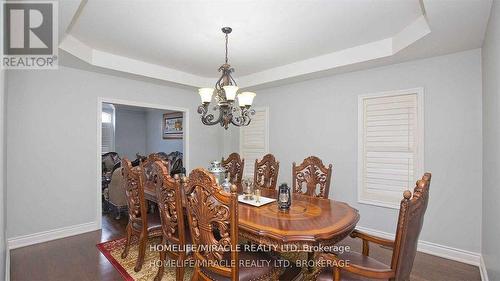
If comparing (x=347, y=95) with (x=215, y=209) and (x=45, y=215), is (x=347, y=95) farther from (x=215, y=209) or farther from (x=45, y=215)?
(x=45, y=215)

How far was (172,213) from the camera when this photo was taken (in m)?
1.93

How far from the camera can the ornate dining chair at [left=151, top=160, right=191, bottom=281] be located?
1.83 meters

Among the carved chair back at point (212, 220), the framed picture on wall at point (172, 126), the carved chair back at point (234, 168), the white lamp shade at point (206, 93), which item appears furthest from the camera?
the framed picture on wall at point (172, 126)

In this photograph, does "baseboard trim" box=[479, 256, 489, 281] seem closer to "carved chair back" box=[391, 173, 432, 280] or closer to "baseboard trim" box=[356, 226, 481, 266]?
"baseboard trim" box=[356, 226, 481, 266]

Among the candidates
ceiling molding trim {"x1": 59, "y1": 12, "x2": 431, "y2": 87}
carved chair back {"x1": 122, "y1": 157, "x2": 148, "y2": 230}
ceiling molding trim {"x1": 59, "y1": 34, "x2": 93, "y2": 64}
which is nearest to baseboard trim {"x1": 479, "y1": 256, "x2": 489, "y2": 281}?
ceiling molding trim {"x1": 59, "y1": 12, "x2": 431, "y2": 87}

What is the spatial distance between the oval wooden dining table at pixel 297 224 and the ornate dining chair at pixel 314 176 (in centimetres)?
52

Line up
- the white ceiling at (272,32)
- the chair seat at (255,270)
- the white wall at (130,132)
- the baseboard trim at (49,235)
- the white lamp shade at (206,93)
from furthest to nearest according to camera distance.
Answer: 1. the white wall at (130,132)
2. the baseboard trim at (49,235)
3. the white lamp shade at (206,93)
4. the white ceiling at (272,32)
5. the chair seat at (255,270)

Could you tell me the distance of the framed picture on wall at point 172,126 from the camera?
6810mm

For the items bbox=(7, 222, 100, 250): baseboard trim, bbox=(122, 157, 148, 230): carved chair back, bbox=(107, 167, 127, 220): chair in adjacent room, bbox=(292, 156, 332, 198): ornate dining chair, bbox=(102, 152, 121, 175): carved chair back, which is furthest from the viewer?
bbox=(102, 152, 121, 175): carved chair back

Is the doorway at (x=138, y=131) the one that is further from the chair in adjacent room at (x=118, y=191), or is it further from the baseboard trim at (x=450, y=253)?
the baseboard trim at (x=450, y=253)

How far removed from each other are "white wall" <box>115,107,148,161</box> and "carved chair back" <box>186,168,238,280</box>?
276 inches

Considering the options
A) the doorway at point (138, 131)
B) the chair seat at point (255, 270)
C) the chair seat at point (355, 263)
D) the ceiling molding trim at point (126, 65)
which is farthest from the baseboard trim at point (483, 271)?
the doorway at point (138, 131)

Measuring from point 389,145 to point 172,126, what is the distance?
18.8 feet

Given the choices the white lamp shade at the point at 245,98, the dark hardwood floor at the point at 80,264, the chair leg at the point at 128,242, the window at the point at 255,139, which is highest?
the white lamp shade at the point at 245,98
